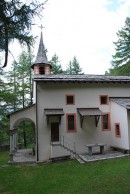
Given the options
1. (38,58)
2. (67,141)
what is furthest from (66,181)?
(38,58)

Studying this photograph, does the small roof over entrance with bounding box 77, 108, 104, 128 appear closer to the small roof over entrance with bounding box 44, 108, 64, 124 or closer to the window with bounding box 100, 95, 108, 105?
the window with bounding box 100, 95, 108, 105

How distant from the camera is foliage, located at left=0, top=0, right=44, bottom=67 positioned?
17.5 feet

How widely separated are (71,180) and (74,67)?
29.0 m

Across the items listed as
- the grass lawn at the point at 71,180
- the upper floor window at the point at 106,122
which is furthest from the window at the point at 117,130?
the grass lawn at the point at 71,180

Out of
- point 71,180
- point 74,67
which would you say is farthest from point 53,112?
point 74,67

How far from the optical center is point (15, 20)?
18.1 ft

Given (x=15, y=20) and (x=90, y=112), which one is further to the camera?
(x=90, y=112)

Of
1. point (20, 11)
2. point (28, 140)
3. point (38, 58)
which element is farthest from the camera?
point (28, 140)

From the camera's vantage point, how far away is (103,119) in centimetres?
1844

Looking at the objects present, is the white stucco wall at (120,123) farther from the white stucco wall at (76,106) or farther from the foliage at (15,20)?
the foliage at (15,20)

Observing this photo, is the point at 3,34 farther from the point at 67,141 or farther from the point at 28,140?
the point at 28,140

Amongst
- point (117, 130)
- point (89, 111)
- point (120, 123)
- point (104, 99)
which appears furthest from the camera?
point (104, 99)

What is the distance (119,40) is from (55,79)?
16.0 m

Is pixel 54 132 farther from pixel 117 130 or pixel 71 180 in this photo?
pixel 71 180
